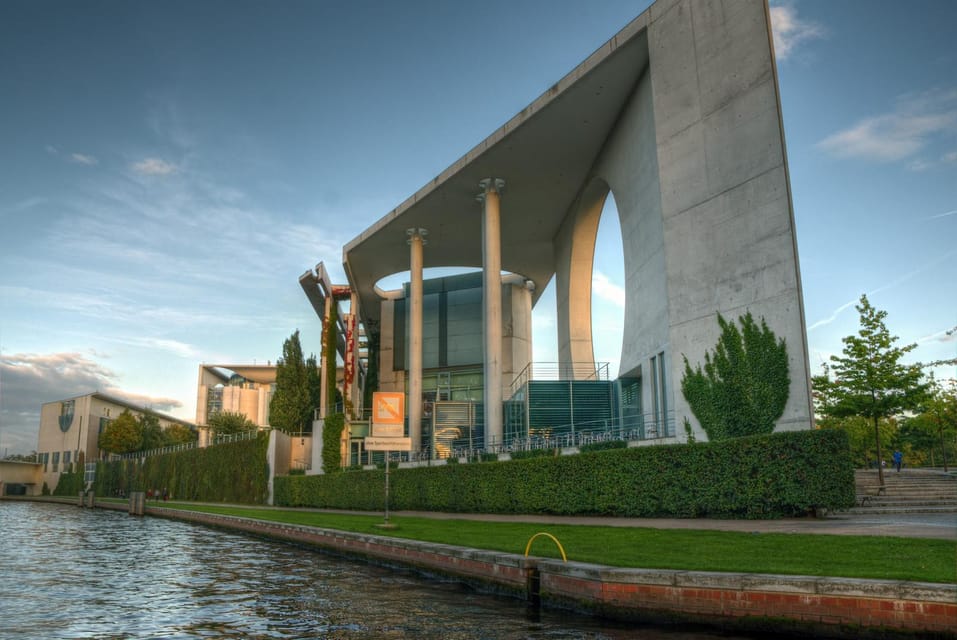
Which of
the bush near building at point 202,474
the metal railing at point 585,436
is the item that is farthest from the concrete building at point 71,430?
the metal railing at point 585,436

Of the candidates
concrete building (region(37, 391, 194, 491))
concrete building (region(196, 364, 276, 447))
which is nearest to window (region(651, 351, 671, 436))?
concrete building (region(37, 391, 194, 491))

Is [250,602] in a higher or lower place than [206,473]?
lower

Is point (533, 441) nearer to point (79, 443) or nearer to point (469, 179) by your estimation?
point (469, 179)

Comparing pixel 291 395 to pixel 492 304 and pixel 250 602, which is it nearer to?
pixel 492 304

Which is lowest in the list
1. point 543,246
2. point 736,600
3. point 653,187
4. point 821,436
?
point 736,600

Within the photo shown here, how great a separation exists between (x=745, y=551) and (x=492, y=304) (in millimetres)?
26533

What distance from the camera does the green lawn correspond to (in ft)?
28.1

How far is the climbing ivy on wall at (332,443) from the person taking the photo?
41.7 meters

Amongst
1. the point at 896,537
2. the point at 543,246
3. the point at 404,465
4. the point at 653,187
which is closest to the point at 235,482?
the point at 404,465

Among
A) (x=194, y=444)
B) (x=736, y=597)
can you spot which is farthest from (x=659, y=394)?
(x=194, y=444)

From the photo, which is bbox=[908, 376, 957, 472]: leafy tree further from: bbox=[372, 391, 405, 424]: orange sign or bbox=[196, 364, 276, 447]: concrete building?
bbox=[196, 364, 276, 447]: concrete building

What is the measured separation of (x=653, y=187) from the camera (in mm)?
27438

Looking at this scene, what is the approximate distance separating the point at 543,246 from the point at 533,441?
62.9 feet

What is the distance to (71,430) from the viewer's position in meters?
87.6
